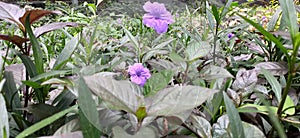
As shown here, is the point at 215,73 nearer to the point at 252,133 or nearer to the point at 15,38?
the point at 252,133

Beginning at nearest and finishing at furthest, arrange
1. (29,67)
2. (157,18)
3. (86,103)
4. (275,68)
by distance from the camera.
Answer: (86,103), (29,67), (275,68), (157,18)

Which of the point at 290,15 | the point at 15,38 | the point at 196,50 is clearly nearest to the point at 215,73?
the point at 196,50

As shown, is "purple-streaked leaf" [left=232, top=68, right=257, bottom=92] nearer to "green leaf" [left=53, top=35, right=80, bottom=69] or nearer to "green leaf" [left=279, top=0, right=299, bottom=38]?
"green leaf" [left=279, top=0, right=299, bottom=38]

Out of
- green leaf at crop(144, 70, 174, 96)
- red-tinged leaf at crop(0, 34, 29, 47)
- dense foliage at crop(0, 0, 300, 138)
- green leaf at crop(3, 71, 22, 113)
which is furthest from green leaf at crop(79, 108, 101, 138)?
red-tinged leaf at crop(0, 34, 29, 47)

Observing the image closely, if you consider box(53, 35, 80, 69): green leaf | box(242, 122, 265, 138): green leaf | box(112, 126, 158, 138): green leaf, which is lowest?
box(242, 122, 265, 138): green leaf

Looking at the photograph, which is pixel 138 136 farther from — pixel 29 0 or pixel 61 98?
pixel 29 0

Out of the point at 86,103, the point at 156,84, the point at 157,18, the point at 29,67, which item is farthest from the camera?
the point at 157,18
